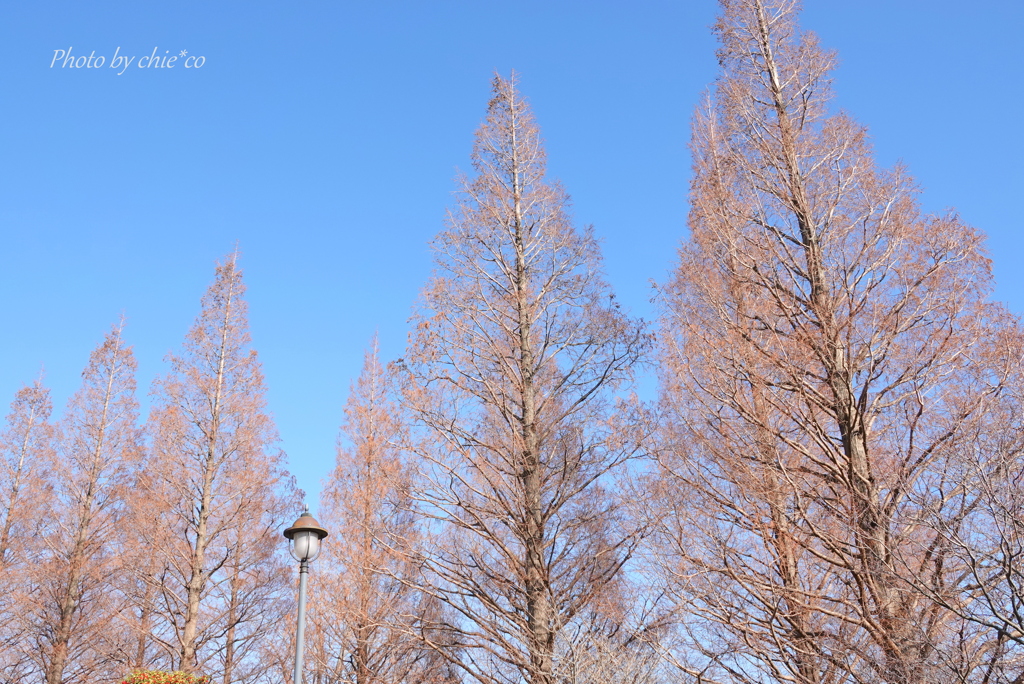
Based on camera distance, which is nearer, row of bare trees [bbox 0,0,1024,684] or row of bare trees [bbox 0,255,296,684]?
row of bare trees [bbox 0,0,1024,684]

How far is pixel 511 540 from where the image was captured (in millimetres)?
8977

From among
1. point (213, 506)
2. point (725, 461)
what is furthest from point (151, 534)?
point (725, 461)

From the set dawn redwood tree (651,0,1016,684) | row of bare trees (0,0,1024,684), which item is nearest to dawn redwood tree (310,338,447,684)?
row of bare trees (0,0,1024,684)

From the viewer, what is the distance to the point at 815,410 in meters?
7.16

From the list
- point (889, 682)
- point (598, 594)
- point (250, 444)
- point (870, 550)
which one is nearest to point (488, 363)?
point (598, 594)

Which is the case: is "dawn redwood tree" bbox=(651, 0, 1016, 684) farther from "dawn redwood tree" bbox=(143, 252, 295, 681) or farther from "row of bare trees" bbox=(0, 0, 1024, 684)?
"dawn redwood tree" bbox=(143, 252, 295, 681)

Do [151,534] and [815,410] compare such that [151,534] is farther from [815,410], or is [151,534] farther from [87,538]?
[815,410]

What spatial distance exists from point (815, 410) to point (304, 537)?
5071mm

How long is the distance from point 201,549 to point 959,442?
11862 millimetres

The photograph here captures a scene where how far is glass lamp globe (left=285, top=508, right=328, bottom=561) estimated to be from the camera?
750 cm

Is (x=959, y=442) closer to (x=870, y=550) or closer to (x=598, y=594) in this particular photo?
(x=870, y=550)

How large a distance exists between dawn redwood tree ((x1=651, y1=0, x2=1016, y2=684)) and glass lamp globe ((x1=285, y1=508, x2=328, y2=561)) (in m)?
3.30

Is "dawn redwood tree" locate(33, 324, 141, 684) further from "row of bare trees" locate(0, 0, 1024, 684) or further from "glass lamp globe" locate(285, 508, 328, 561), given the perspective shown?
"glass lamp globe" locate(285, 508, 328, 561)

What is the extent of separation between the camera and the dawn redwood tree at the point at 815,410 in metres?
5.98
